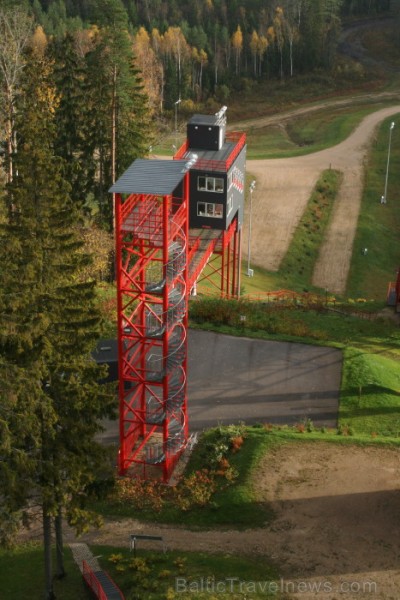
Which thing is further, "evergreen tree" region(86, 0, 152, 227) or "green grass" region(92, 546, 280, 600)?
"evergreen tree" region(86, 0, 152, 227)

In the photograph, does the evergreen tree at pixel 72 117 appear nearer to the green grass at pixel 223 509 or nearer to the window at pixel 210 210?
the window at pixel 210 210

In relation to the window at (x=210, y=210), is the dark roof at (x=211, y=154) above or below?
above

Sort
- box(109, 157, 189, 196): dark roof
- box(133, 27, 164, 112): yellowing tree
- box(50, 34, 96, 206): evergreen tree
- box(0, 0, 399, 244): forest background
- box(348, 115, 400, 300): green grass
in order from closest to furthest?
1. box(109, 157, 189, 196): dark roof
2. box(0, 0, 399, 244): forest background
3. box(50, 34, 96, 206): evergreen tree
4. box(348, 115, 400, 300): green grass
5. box(133, 27, 164, 112): yellowing tree

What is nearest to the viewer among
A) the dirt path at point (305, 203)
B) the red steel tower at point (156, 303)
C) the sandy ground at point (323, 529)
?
the sandy ground at point (323, 529)

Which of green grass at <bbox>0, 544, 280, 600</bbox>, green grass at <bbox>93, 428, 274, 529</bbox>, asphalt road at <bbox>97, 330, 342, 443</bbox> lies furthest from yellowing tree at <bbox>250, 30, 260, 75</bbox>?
green grass at <bbox>0, 544, 280, 600</bbox>

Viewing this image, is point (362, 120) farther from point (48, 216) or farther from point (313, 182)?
point (48, 216)

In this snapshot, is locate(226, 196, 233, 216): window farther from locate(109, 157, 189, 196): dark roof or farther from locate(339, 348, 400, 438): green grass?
locate(109, 157, 189, 196): dark roof

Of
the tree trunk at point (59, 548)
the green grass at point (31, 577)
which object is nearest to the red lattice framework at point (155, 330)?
the green grass at point (31, 577)
